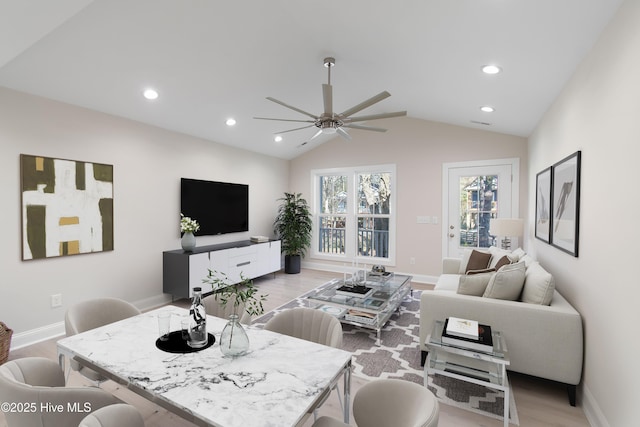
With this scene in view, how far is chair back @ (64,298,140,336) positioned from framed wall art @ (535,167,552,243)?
12.4 feet

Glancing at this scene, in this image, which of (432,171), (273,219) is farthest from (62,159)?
(432,171)

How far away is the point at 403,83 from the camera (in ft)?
11.7

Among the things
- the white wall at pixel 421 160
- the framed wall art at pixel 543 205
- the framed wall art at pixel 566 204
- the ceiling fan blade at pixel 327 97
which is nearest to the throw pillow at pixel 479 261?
the framed wall art at pixel 543 205

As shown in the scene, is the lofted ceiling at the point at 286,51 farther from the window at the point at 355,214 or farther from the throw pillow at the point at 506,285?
the window at the point at 355,214

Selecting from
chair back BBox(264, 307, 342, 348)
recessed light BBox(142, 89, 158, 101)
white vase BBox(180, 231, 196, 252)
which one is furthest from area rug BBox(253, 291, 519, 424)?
recessed light BBox(142, 89, 158, 101)

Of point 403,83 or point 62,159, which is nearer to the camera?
point 62,159

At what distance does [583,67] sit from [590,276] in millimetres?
1513

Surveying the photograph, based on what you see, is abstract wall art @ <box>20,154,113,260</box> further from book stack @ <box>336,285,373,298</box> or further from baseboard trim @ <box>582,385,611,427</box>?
baseboard trim @ <box>582,385,611,427</box>

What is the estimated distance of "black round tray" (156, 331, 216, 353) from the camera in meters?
1.51

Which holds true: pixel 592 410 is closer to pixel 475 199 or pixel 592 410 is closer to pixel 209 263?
pixel 475 199

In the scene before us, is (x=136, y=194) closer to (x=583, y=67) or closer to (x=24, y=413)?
(x=24, y=413)

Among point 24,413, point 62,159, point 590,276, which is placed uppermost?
point 62,159

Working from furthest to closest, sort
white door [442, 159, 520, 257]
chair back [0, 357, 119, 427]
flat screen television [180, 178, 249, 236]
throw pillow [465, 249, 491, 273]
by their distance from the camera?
white door [442, 159, 520, 257] → flat screen television [180, 178, 249, 236] → throw pillow [465, 249, 491, 273] → chair back [0, 357, 119, 427]

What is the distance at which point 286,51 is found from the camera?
3.15 m
